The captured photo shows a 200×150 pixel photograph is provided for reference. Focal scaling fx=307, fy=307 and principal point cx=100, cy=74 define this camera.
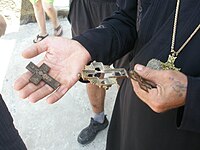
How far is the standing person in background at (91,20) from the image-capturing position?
73.1 inches

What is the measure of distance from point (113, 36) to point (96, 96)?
1035 mm

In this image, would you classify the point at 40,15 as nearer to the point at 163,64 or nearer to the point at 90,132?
the point at 90,132

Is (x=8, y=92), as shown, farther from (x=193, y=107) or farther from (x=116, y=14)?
(x=193, y=107)

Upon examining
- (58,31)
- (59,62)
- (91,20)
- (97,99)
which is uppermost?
(59,62)

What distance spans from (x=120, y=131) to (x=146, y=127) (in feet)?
1.08

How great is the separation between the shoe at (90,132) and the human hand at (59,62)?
1233mm

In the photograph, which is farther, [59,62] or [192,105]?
[59,62]

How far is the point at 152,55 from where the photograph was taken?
104 centimetres

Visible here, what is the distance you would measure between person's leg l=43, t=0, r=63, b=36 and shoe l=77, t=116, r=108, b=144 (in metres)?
1.35

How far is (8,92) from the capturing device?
107 inches

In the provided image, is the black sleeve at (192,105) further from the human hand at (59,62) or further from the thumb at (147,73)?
the human hand at (59,62)

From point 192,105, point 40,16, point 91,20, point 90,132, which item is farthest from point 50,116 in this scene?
point 192,105

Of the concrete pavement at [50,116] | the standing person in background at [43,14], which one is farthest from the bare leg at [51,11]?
the concrete pavement at [50,116]

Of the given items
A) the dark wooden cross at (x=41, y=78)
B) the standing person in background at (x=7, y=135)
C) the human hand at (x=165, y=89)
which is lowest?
the standing person in background at (x=7, y=135)
